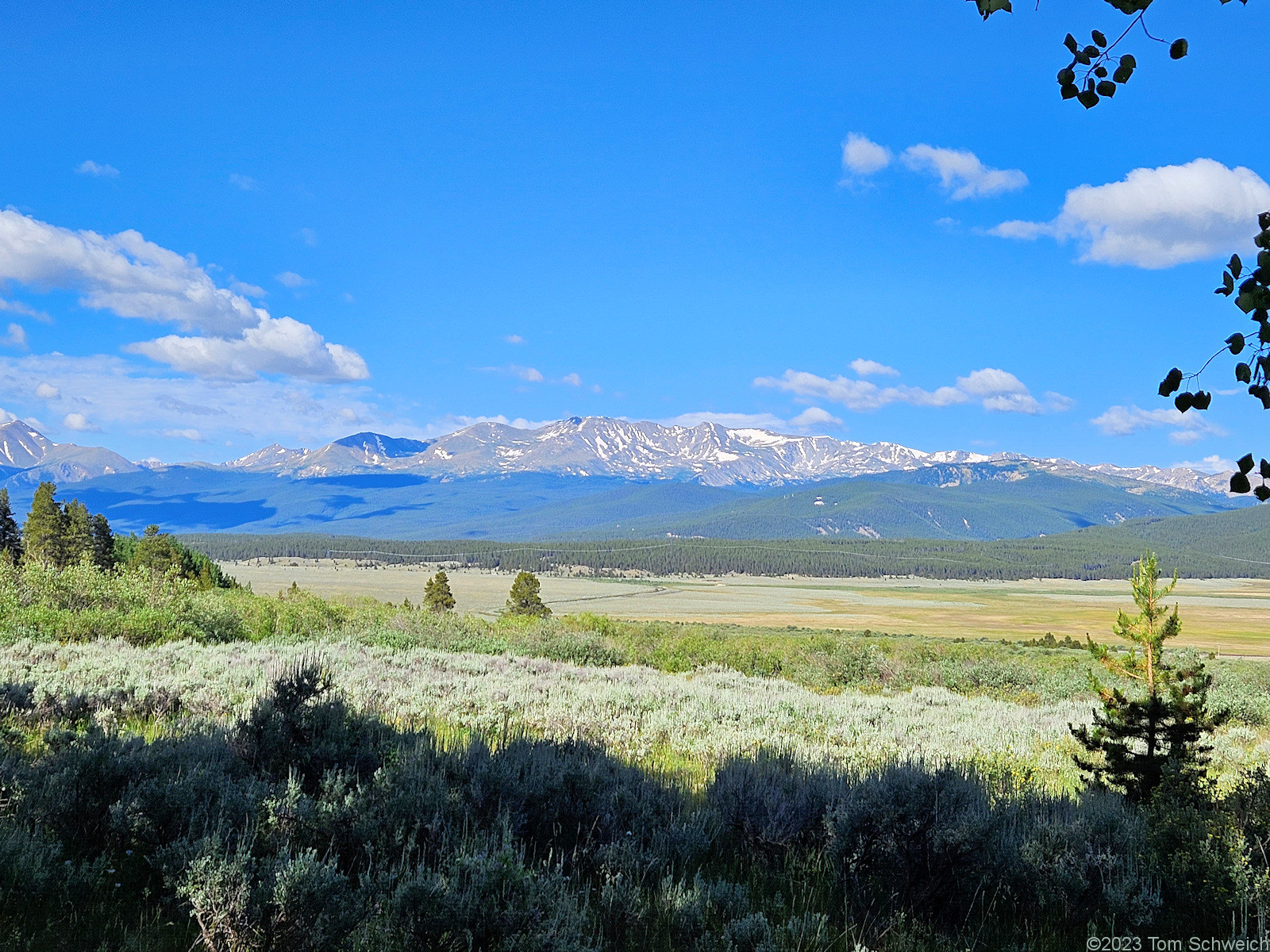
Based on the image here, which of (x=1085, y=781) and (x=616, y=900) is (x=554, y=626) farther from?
(x=616, y=900)

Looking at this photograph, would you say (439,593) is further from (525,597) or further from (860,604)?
(860,604)

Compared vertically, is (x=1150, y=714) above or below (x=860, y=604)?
above

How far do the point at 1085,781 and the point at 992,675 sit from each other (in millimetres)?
17006

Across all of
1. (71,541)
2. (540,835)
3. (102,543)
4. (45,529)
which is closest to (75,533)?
(71,541)

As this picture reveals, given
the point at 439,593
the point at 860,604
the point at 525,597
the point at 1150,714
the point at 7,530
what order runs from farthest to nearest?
the point at 860,604
the point at 525,597
the point at 439,593
the point at 7,530
the point at 1150,714

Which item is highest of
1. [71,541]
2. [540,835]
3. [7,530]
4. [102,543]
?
[7,530]

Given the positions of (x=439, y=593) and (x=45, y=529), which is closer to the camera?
(x=45, y=529)

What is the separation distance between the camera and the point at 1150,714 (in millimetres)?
7551

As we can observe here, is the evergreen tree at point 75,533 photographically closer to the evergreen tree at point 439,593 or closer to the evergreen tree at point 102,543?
the evergreen tree at point 102,543

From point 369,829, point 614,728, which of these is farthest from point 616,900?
point 614,728

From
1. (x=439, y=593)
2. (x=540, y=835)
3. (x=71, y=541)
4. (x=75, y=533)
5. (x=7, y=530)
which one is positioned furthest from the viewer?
(x=439, y=593)

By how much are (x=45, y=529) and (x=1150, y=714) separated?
213ft

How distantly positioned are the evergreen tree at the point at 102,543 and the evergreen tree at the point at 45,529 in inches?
92.3

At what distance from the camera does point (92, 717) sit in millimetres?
7898
